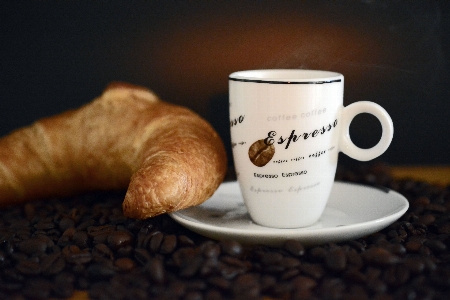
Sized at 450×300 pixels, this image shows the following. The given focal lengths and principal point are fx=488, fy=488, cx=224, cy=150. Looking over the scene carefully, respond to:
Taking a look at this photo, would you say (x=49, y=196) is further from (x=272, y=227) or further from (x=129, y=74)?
(x=272, y=227)

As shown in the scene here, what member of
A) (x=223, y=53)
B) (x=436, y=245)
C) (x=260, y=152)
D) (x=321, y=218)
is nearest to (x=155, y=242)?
(x=260, y=152)

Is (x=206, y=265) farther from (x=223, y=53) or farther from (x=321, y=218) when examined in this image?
(x=223, y=53)

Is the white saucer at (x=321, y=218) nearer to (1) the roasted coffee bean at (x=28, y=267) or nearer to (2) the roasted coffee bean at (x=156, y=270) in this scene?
(2) the roasted coffee bean at (x=156, y=270)

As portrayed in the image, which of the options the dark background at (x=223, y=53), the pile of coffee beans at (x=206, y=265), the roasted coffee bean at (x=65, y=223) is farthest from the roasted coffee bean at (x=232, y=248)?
the dark background at (x=223, y=53)

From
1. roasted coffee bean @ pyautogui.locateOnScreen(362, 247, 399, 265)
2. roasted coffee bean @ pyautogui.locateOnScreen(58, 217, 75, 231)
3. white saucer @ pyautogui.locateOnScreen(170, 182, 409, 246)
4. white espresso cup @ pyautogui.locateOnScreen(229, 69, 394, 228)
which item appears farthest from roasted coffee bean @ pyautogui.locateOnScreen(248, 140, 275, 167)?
roasted coffee bean @ pyautogui.locateOnScreen(58, 217, 75, 231)

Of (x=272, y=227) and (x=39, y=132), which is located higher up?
(x=39, y=132)

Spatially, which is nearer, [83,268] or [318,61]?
[83,268]

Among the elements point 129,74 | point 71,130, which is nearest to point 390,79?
point 129,74
